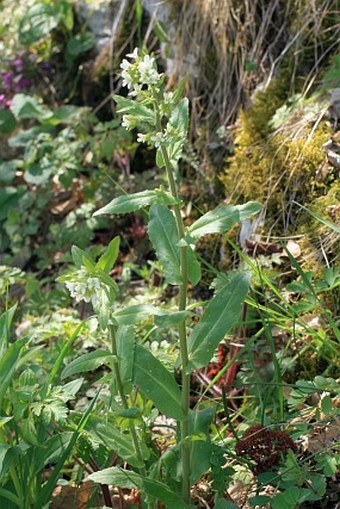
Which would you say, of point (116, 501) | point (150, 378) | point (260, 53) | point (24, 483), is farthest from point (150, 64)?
point (260, 53)

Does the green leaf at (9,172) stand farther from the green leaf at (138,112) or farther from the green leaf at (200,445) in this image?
the green leaf at (200,445)

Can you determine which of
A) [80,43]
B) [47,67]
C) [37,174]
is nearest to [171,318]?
[37,174]

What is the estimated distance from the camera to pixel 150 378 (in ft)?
6.68

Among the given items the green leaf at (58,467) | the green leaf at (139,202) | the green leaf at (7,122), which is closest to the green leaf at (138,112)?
the green leaf at (139,202)

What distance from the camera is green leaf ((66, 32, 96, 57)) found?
15.4ft

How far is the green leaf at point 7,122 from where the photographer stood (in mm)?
4586

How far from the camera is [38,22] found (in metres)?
4.75

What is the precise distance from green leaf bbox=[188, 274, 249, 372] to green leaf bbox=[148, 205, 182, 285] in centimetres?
12

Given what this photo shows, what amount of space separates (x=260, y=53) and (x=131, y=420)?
2.17 m

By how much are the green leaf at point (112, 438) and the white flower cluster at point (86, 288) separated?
0.37 meters

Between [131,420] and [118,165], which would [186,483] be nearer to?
[131,420]

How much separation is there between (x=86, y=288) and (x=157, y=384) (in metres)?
0.30

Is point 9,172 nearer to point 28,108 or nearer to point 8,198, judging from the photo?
point 8,198

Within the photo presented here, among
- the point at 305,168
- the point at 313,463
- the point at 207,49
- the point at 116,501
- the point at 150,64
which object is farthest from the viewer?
the point at 207,49
